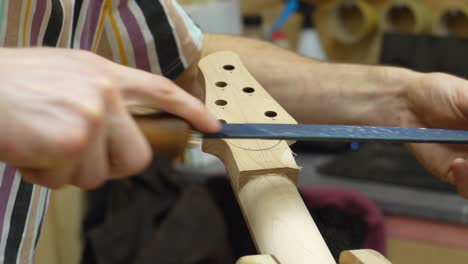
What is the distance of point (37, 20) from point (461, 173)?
414 millimetres

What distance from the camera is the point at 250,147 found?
55 cm

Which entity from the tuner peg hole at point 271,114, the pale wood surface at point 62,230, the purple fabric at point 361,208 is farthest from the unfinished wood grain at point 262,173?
the purple fabric at point 361,208

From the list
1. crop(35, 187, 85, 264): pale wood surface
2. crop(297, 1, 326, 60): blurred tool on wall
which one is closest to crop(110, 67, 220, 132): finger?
crop(35, 187, 85, 264): pale wood surface

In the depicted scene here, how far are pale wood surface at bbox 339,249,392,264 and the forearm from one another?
260mm

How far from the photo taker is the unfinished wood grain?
1.55 ft

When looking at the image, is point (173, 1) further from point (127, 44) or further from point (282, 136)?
point (282, 136)

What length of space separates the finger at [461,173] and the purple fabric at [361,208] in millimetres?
378

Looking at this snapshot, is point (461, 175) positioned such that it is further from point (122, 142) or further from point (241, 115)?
point (122, 142)

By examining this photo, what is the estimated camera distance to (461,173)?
64 cm

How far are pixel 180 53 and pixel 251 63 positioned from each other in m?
0.08

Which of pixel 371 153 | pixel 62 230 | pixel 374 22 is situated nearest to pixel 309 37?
pixel 374 22

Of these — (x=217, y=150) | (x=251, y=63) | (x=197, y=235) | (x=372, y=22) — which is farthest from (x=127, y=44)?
(x=372, y=22)

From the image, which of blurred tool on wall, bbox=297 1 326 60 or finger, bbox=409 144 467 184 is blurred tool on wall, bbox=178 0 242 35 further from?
finger, bbox=409 144 467 184

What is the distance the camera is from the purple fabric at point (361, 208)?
104cm
